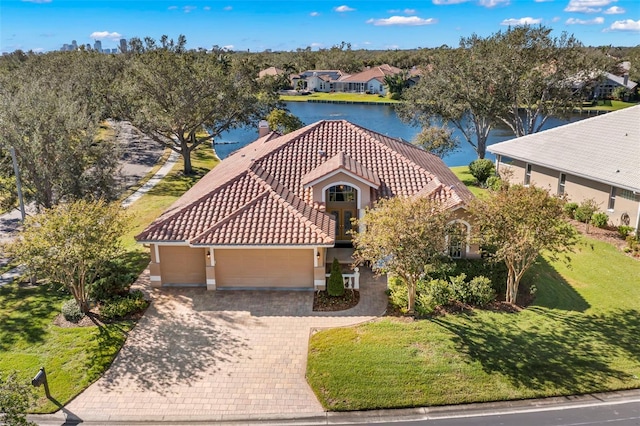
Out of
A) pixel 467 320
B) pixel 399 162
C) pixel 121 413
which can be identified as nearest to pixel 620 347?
pixel 467 320

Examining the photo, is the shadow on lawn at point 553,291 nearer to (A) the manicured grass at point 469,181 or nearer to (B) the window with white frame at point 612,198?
(B) the window with white frame at point 612,198

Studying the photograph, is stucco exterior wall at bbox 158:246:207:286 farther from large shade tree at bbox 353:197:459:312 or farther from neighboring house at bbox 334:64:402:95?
neighboring house at bbox 334:64:402:95

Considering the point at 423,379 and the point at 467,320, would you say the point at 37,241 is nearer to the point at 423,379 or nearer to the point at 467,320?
the point at 423,379

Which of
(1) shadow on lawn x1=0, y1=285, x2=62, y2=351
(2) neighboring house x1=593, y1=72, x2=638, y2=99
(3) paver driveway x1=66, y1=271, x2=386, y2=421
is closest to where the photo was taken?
(3) paver driveway x1=66, y1=271, x2=386, y2=421

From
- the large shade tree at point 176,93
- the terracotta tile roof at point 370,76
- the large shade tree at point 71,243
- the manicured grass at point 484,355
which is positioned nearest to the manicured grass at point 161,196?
the large shade tree at point 176,93

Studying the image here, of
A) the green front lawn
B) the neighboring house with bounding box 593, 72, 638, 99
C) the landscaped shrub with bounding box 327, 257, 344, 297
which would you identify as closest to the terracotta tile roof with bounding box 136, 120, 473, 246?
the landscaped shrub with bounding box 327, 257, 344, 297

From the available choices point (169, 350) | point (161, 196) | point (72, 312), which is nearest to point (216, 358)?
point (169, 350)

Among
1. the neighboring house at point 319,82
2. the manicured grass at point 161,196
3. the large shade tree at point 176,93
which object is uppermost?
the neighboring house at point 319,82
